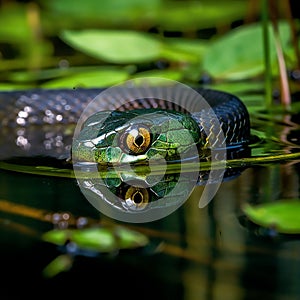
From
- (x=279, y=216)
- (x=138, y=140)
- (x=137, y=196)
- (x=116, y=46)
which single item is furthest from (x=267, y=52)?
(x=279, y=216)

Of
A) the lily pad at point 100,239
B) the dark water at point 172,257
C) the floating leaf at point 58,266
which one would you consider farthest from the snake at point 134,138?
the floating leaf at point 58,266

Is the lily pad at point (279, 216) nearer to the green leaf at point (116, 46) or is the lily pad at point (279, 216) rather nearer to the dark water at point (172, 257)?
the dark water at point (172, 257)

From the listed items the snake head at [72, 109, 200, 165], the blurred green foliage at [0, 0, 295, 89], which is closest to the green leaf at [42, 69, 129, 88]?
the blurred green foliage at [0, 0, 295, 89]

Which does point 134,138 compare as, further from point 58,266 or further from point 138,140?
point 58,266

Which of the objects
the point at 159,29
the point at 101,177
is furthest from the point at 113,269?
the point at 159,29

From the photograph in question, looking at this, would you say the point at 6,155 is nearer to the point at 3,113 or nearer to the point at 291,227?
the point at 3,113
